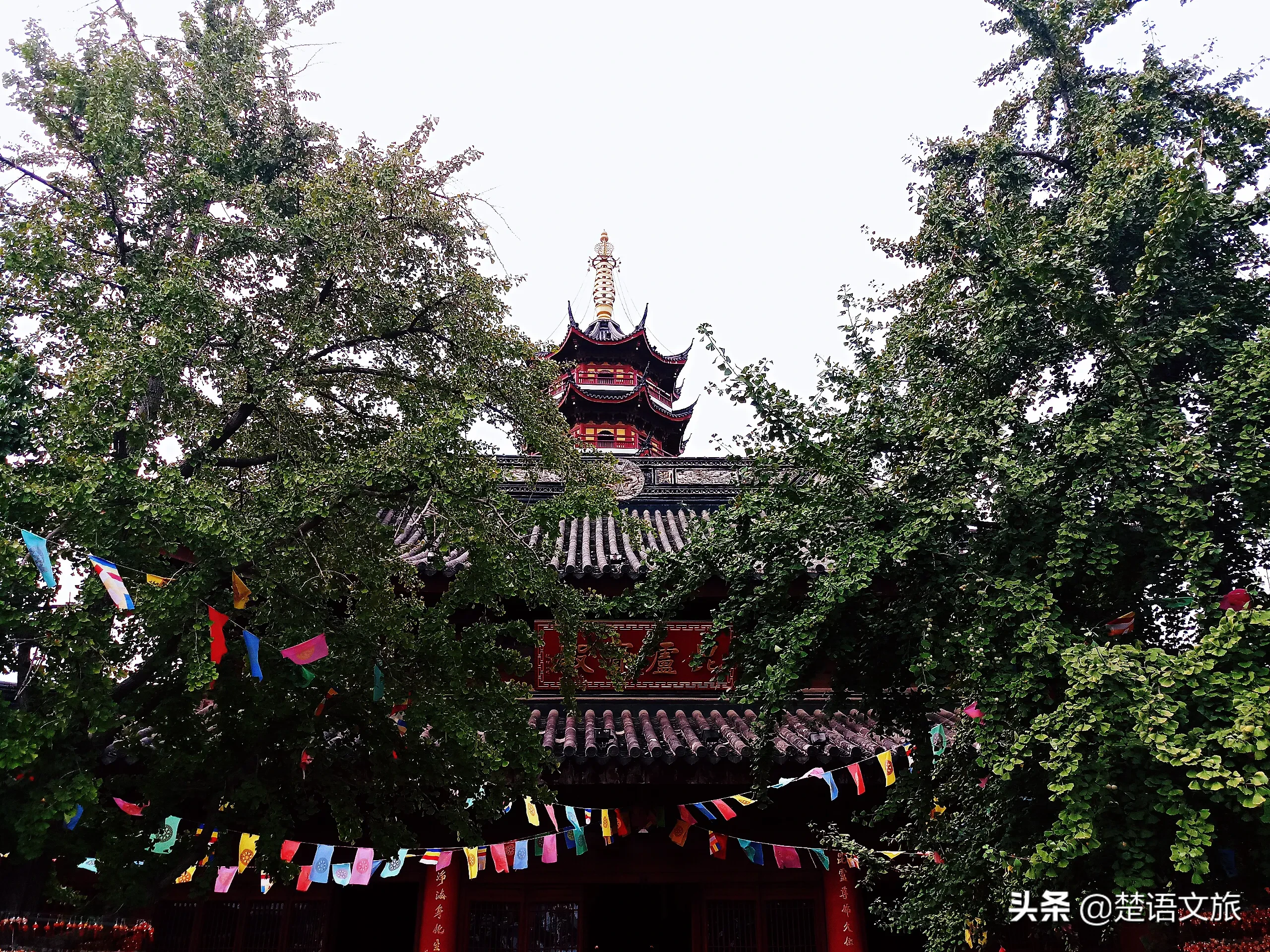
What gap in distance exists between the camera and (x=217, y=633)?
14.6 ft

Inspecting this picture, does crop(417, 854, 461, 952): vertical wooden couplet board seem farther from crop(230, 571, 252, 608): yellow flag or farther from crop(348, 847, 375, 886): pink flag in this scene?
crop(230, 571, 252, 608): yellow flag

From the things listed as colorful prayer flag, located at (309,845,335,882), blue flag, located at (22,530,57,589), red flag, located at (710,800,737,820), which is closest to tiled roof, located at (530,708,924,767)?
red flag, located at (710,800,737,820)

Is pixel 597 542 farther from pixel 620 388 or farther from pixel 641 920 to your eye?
pixel 620 388

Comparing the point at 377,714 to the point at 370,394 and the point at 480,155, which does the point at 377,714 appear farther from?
the point at 480,155

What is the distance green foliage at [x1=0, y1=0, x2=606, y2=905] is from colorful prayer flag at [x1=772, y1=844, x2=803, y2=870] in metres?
3.25

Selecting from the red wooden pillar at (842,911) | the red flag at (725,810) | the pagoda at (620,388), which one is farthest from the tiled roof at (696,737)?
the pagoda at (620,388)

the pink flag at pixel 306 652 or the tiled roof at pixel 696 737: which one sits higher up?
the pink flag at pixel 306 652

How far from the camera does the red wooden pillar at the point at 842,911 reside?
7.69m

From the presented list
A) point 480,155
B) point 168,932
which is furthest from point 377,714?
point 168,932

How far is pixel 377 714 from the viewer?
527 cm

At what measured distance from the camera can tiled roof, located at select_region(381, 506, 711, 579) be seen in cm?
623

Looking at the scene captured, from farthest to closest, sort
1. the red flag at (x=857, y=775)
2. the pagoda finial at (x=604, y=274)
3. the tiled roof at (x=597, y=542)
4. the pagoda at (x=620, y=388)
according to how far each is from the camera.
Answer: the pagoda finial at (x=604, y=274), the pagoda at (x=620, y=388), the red flag at (x=857, y=775), the tiled roof at (x=597, y=542)

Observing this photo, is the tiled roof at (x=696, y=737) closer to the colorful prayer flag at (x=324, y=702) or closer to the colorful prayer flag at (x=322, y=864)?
the colorful prayer flag at (x=322, y=864)

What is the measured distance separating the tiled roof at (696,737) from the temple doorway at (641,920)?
387 cm
